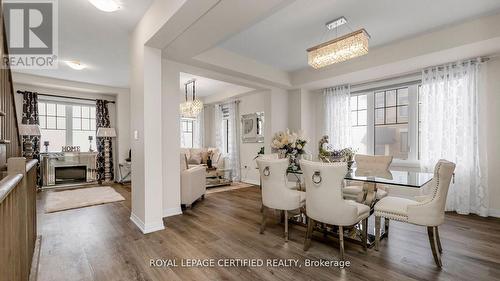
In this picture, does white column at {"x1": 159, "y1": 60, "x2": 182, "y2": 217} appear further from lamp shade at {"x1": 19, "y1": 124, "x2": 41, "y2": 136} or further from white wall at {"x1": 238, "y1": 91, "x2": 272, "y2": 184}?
lamp shade at {"x1": 19, "y1": 124, "x2": 41, "y2": 136}

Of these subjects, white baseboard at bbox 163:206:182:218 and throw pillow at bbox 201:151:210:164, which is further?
throw pillow at bbox 201:151:210:164

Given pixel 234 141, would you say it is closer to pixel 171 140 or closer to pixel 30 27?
pixel 171 140

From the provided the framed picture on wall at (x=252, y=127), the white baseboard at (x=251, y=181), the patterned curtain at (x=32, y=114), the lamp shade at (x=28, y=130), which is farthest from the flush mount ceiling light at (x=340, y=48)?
the patterned curtain at (x=32, y=114)

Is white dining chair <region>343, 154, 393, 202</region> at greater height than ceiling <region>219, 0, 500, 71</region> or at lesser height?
lesser

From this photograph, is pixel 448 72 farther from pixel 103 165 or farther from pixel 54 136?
pixel 54 136

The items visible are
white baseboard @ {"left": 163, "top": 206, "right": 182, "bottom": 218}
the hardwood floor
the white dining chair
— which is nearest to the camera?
the hardwood floor

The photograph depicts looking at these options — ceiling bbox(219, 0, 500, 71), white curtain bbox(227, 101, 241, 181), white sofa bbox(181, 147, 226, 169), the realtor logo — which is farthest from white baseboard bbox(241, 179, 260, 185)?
the realtor logo

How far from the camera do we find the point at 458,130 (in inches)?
138

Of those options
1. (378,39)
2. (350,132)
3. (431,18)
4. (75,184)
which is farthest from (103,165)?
(431,18)

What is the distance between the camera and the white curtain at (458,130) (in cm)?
339

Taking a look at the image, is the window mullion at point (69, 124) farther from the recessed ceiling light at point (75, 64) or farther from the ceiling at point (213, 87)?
the ceiling at point (213, 87)

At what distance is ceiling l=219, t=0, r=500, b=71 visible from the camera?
259cm

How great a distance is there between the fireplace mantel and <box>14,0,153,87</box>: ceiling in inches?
78.4

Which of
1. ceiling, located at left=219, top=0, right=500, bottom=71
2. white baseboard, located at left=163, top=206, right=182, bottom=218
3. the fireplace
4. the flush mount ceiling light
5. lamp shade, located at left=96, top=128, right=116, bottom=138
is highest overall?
ceiling, located at left=219, top=0, right=500, bottom=71
